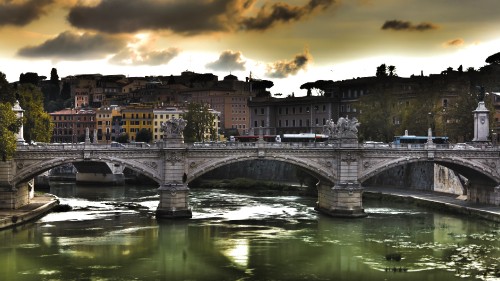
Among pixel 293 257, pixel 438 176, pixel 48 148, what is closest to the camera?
pixel 293 257

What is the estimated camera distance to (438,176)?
62156 mm

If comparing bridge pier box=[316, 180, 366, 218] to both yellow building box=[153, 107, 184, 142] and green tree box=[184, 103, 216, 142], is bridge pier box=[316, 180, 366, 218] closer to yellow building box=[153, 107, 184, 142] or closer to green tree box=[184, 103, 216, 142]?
green tree box=[184, 103, 216, 142]

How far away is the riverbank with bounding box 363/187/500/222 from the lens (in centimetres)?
4878

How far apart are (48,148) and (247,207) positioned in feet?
53.8

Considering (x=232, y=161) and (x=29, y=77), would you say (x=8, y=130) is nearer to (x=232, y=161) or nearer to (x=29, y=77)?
(x=232, y=161)

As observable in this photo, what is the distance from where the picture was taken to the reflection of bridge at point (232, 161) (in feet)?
158

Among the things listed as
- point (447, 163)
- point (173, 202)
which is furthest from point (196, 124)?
point (447, 163)

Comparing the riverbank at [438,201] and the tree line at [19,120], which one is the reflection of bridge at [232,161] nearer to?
the tree line at [19,120]

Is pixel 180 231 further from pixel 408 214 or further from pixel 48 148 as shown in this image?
pixel 408 214

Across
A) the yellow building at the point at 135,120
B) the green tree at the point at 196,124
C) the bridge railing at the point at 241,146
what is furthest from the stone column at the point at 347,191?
the yellow building at the point at 135,120

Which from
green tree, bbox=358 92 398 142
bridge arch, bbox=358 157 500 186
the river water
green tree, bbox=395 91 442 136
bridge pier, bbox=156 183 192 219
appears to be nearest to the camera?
the river water

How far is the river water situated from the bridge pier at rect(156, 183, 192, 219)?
0.76m

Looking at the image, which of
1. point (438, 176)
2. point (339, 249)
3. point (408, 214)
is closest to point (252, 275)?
point (339, 249)

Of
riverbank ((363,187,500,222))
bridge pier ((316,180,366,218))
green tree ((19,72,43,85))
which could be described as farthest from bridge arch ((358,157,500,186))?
green tree ((19,72,43,85))
